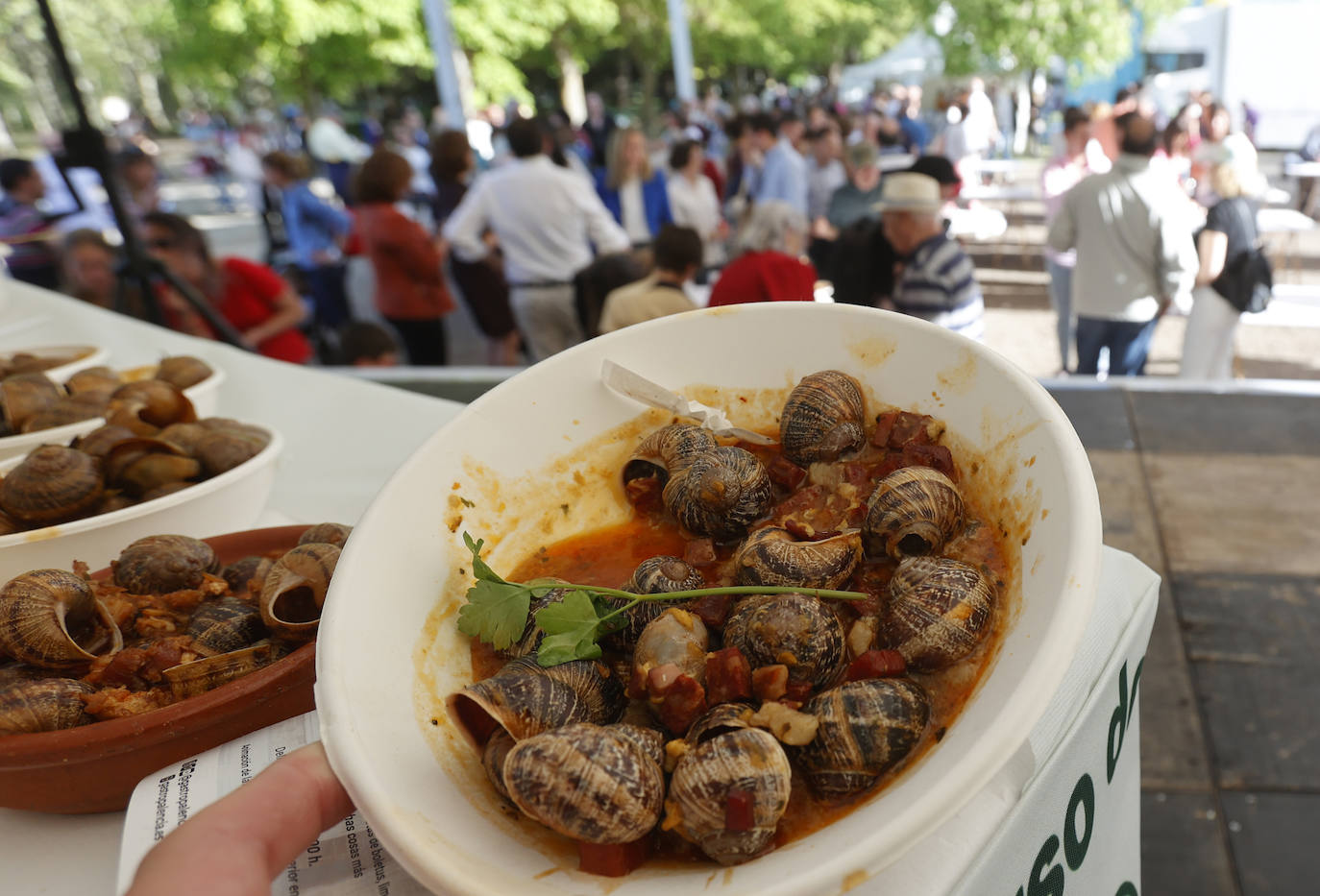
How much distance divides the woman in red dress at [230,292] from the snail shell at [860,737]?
15.6 feet

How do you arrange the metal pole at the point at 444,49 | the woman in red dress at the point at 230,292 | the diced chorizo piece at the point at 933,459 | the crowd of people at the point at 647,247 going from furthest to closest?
the metal pole at the point at 444,49
the woman in red dress at the point at 230,292
the crowd of people at the point at 647,247
the diced chorizo piece at the point at 933,459

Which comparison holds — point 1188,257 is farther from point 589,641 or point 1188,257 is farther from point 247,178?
point 247,178

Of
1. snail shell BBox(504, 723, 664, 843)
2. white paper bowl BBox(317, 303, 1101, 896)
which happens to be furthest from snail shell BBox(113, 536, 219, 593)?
snail shell BBox(504, 723, 664, 843)

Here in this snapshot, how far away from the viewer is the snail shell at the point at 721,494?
1317mm

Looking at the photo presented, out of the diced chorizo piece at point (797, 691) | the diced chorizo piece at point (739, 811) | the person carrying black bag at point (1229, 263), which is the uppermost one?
the diced chorizo piece at point (739, 811)

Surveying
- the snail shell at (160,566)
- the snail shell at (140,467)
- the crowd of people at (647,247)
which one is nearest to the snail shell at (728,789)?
the snail shell at (160,566)

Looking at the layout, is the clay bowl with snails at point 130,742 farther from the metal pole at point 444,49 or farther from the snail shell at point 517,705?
the metal pole at point 444,49

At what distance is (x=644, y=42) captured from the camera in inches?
1064

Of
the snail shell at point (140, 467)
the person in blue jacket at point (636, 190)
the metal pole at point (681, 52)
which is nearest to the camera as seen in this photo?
the snail shell at point (140, 467)

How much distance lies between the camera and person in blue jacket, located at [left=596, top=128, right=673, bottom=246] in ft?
25.1

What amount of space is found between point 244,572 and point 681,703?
96cm

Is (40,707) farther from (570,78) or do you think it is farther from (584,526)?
(570,78)

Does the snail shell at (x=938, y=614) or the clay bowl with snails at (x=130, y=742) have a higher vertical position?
the snail shell at (x=938, y=614)

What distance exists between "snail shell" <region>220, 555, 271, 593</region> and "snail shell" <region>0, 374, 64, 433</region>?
3.32 feet
